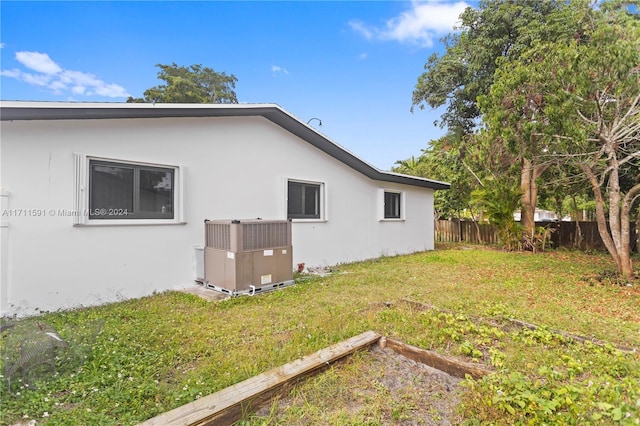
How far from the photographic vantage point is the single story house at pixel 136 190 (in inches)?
163

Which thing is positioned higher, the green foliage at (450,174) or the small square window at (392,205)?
the green foliage at (450,174)

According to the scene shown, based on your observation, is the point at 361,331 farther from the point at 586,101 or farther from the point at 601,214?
the point at 601,214

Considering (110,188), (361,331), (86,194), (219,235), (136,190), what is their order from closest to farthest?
(361,331), (86,194), (110,188), (136,190), (219,235)

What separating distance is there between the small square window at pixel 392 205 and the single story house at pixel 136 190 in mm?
2847

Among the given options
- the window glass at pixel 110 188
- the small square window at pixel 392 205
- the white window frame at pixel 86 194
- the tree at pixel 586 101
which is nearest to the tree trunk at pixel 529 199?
the small square window at pixel 392 205

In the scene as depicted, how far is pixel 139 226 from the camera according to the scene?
5.13m

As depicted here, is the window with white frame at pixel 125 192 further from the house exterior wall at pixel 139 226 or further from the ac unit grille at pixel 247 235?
the ac unit grille at pixel 247 235

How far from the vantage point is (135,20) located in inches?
274

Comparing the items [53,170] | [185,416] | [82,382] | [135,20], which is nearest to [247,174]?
[53,170]

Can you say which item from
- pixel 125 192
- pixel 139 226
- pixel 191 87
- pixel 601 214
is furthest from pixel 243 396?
pixel 191 87

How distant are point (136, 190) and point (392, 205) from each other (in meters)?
7.89

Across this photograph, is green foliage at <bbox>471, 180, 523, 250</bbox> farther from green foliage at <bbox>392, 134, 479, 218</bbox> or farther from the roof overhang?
the roof overhang

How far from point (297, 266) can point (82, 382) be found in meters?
5.24

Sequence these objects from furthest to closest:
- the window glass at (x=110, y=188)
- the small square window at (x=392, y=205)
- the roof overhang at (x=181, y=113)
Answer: the small square window at (x=392, y=205), the window glass at (x=110, y=188), the roof overhang at (x=181, y=113)
